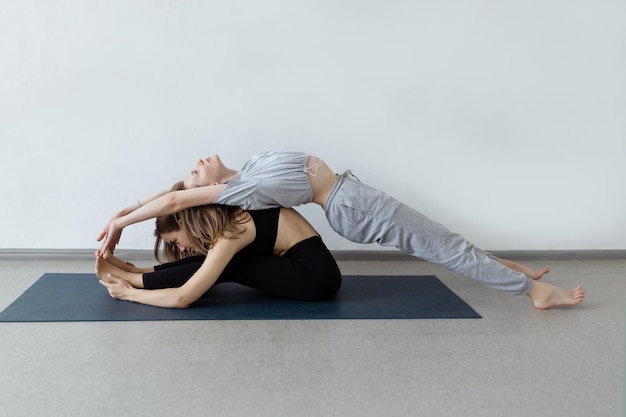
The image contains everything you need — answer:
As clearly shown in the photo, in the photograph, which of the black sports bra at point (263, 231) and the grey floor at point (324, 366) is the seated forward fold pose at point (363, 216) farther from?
the grey floor at point (324, 366)

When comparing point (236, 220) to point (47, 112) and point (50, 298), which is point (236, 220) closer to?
point (50, 298)

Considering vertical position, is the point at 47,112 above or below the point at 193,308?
above

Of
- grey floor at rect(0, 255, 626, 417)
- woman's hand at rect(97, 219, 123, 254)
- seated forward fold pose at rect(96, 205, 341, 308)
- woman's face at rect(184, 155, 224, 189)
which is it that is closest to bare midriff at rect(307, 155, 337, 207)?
seated forward fold pose at rect(96, 205, 341, 308)

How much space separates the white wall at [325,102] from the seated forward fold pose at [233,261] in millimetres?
854

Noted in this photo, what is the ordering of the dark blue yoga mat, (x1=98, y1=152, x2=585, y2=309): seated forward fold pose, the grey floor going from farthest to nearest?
(x1=98, y1=152, x2=585, y2=309): seated forward fold pose
the dark blue yoga mat
the grey floor

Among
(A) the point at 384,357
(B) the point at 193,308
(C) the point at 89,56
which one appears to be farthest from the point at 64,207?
(A) the point at 384,357

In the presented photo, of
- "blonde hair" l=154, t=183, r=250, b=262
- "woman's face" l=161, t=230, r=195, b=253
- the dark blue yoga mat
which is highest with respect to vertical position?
"blonde hair" l=154, t=183, r=250, b=262

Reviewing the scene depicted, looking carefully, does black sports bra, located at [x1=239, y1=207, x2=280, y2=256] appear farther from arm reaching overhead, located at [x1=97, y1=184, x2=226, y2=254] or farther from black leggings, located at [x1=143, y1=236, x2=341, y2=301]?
arm reaching overhead, located at [x1=97, y1=184, x2=226, y2=254]

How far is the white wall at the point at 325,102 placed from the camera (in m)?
4.05

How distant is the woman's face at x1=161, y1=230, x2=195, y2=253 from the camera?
11.0ft

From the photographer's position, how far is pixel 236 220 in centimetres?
330

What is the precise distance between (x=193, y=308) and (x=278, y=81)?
4.89 ft

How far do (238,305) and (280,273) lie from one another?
25 cm

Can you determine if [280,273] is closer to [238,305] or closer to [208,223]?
[238,305]
